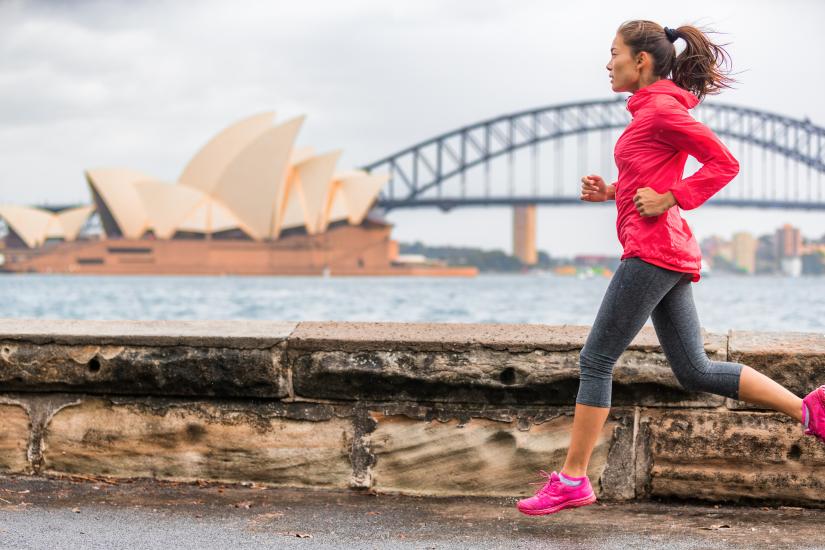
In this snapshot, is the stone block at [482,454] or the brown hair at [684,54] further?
the stone block at [482,454]

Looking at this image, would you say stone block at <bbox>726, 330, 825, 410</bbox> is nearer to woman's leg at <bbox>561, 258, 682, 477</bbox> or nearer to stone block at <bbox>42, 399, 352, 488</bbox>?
woman's leg at <bbox>561, 258, 682, 477</bbox>

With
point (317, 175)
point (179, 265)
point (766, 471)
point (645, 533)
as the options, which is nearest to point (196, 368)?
point (645, 533)

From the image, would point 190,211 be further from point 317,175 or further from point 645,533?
point 645,533

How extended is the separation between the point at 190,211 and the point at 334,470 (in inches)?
2169

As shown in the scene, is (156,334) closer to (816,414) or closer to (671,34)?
(671,34)

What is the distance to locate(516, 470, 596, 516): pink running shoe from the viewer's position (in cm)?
207

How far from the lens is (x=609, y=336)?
1984 mm

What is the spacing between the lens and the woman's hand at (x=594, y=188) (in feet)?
6.92

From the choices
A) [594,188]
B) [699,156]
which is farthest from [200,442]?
[699,156]

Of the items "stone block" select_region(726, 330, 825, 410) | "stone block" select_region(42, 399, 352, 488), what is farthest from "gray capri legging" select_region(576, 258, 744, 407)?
"stone block" select_region(42, 399, 352, 488)

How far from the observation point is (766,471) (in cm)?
224

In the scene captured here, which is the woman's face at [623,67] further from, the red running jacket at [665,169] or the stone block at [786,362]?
the stone block at [786,362]

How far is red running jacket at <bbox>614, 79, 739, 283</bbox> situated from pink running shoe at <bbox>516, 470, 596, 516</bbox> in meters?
0.49

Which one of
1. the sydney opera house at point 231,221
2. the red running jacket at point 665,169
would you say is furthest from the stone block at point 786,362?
the sydney opera house at point 231,221
